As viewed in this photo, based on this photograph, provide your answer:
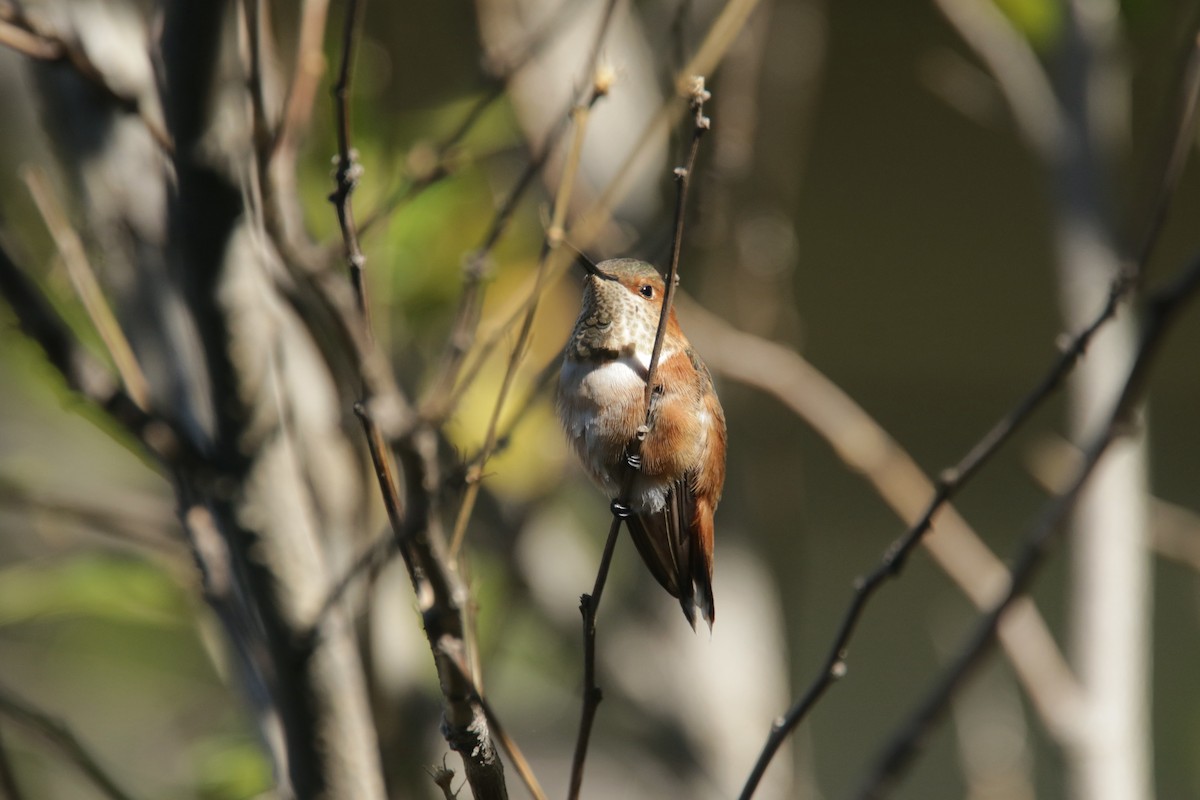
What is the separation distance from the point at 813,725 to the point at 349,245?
4208mm

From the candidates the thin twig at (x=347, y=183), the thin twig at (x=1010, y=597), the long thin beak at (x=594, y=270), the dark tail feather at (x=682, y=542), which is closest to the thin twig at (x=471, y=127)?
the long thin beak at (x=594, y=270)

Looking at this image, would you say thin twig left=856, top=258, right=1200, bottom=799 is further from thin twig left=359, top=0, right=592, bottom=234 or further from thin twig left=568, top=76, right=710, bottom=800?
thin twig left=359, top=0, right=592, bottom=234

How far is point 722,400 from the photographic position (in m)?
2.65

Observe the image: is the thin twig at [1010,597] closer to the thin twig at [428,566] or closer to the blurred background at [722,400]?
the blurred background at [722,400]

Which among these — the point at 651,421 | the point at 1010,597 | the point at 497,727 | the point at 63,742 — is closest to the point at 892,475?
the point at 1010,597

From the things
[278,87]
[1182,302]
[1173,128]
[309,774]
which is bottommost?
[309,774]

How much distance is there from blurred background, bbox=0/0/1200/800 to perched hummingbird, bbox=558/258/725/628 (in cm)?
12

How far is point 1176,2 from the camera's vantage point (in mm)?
2656

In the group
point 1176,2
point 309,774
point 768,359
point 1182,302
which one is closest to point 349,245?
point 309,774

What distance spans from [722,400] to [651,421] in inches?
54.8

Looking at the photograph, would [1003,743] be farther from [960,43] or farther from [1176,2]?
[960,43]

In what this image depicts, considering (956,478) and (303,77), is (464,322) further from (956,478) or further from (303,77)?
(956,478)

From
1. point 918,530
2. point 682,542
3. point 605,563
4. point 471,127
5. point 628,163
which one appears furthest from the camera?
point 471,127

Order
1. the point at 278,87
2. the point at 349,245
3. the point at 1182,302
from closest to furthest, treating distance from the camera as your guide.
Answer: the point at 349,245, the point at 1182,302, the point at 278,87
